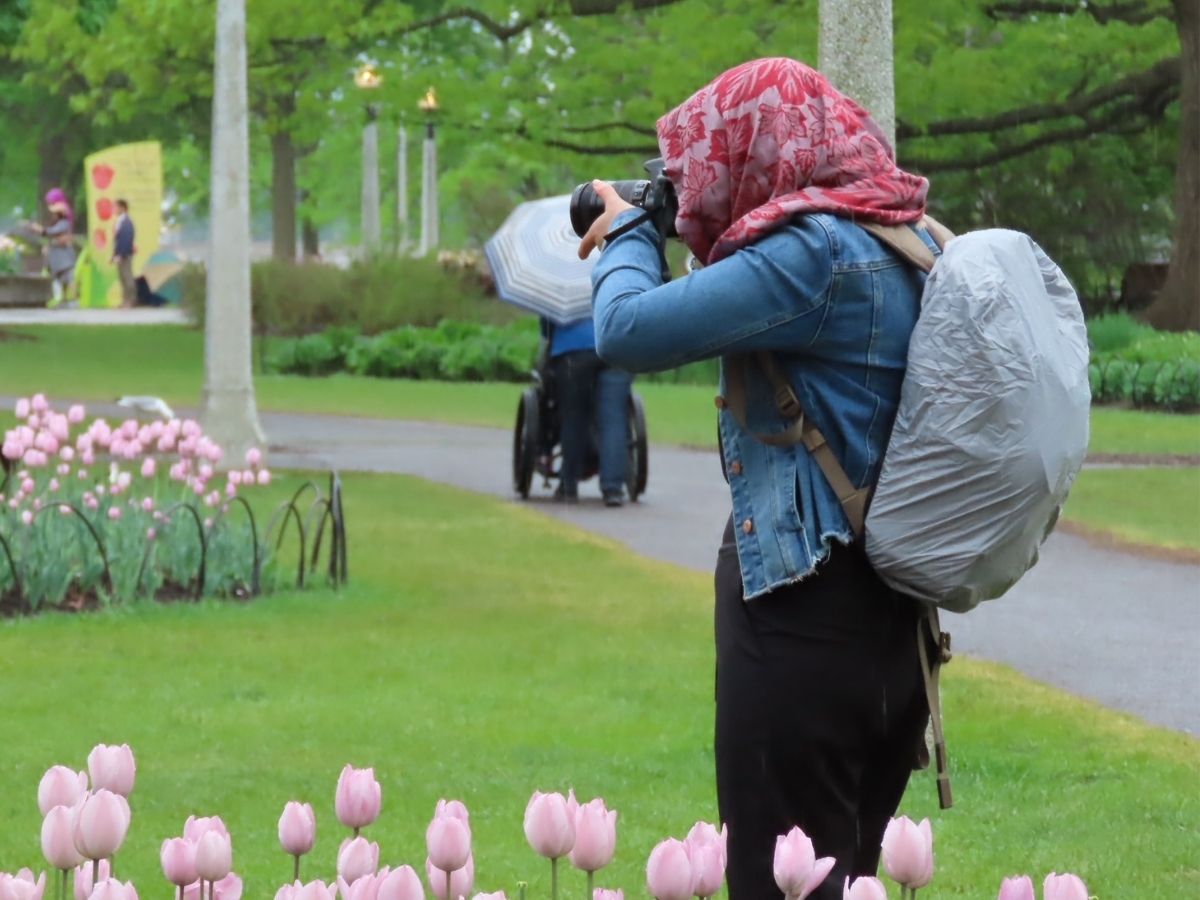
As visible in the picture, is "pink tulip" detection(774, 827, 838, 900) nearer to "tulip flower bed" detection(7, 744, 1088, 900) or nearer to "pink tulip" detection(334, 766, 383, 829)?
"tulip flower bed" detection(7, 744, 1088, 900)

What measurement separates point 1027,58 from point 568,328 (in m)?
14.0

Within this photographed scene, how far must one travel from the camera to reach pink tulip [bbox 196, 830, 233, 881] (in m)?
2.71

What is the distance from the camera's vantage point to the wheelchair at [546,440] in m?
13.9

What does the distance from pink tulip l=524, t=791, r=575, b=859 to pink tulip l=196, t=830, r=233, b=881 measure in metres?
0.36

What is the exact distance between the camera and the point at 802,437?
10.5 feet

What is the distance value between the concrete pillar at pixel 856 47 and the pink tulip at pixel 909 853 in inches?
165

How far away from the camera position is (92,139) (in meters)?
49.2

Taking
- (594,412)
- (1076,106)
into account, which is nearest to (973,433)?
(594,412)

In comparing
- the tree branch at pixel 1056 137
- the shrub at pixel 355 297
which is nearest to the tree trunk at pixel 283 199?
the shrub at pixel 355 297

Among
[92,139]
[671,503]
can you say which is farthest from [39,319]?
[671,503]

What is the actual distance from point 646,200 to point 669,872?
1.15 m

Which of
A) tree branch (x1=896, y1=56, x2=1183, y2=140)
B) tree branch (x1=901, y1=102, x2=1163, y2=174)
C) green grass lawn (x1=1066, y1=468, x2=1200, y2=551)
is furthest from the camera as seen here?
tree branch (x1=901, y1=102, x2=1163, y2=174)

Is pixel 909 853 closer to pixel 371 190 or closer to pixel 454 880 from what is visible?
pixel 454 880

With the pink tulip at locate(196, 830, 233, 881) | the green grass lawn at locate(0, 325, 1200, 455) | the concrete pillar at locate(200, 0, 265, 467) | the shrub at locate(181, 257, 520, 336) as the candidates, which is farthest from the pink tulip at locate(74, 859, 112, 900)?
the shrub at locate(181, 257, 520, 336)
